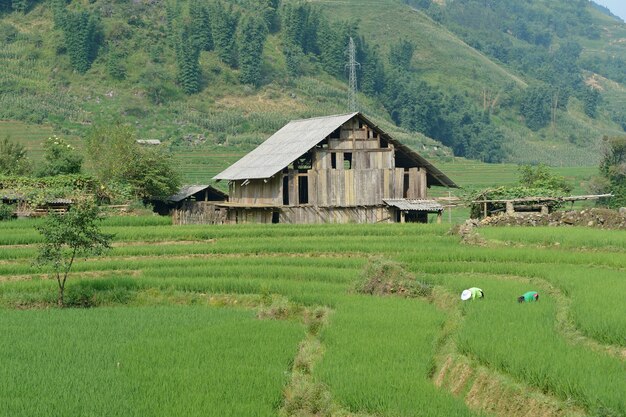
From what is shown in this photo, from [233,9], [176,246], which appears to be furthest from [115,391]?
[233,9]

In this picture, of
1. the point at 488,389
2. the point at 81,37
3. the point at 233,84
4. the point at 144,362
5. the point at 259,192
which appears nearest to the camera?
the point at 488,389

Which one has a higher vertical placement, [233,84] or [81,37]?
[81,37]

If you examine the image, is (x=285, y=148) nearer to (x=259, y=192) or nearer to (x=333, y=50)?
(x=259, y=192)

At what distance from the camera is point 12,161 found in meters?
51.2

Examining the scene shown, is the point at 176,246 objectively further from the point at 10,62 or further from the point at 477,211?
the point at 10,62

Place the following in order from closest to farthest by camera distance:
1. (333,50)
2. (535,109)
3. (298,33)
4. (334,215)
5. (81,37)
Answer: (334,215)
(81,37)
(298,33)
(333,50)
(535,109)

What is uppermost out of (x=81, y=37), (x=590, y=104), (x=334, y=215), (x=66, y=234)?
(x=81, y=37)

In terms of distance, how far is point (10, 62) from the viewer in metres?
89.2

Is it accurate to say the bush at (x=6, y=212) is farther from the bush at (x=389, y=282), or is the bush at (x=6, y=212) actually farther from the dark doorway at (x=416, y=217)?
the bush at (x=389, y=282)

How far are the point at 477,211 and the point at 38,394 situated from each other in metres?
27.6

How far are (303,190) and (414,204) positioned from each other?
5.47 m

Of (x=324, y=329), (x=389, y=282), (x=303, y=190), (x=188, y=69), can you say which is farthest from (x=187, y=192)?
(x=188, y=69)

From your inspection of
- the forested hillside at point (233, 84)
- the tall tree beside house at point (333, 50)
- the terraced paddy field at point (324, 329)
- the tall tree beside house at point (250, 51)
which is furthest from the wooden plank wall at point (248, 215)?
the tall tree beside house at point (333, 50)

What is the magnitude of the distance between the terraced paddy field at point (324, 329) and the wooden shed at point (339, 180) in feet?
26.5
